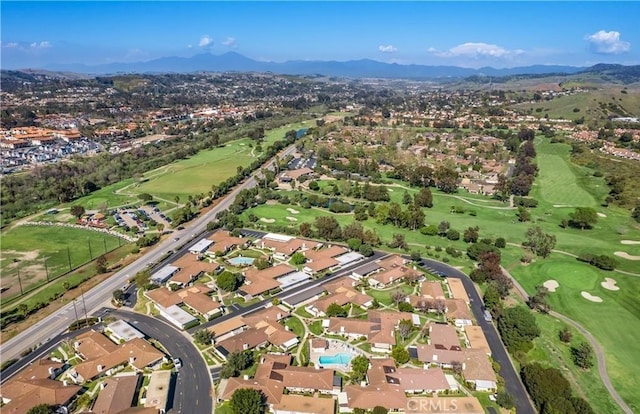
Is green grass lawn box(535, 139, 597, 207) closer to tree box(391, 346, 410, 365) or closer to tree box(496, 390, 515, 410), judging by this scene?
tree box(391, 346, 410, 365)

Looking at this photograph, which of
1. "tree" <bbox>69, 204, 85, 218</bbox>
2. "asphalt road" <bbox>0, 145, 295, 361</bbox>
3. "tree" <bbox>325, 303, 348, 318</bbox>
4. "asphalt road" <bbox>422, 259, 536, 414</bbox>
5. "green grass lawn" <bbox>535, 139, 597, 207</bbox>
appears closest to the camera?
"asphalt road" <bbox>422, 259, 536, 414</bbox>

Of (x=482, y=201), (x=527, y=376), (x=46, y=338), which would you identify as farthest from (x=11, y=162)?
(x=527, y=376)

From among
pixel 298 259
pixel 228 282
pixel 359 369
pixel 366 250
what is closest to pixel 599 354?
pixel 359 369

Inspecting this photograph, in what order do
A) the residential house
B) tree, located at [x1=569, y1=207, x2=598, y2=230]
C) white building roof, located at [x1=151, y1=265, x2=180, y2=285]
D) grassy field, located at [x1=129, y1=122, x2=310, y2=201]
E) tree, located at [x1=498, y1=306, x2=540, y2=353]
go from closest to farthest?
the residential house → tree, located at [x1=498, y1=306, x2=540, y2=353] → white building roof, located at [x1=151, y1=265, x2=180, y2=285] → tree, located at [x1=569, y1=207, x2=598, y2=230] → grassy field, located at [x1=129, y1=122, x2=310, y2=201]

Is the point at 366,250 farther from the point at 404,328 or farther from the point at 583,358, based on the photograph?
the point at 583,358

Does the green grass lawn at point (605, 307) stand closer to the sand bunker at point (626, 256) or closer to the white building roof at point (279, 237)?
the sand bunker at point (626, 256)

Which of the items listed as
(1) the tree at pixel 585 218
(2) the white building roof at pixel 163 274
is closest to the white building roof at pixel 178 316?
(2) the white building roof at pixel 163 274

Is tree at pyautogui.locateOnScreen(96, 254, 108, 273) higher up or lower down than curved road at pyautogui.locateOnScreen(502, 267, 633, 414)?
higher up

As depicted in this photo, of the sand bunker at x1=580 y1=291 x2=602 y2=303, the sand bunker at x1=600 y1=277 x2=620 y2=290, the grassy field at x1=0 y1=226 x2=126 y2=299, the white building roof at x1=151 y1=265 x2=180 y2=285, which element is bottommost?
the grassy field at x1=0 y1=226 x2=126 y2=299

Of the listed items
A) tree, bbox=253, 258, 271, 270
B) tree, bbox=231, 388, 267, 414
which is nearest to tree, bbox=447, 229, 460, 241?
tree, bbox=253, 258, 271, 270

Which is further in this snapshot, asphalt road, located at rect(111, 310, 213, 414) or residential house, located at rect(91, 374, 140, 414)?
asphalt road, located at rect(111, 310, 213, 414)
